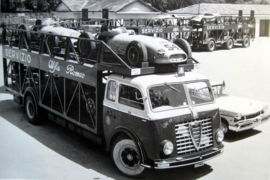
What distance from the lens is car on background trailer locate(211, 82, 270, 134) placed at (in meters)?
8.30

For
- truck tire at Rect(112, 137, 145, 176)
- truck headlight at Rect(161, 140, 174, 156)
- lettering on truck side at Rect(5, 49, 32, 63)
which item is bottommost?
truck tire at Rect(112, 137, 145, 176)

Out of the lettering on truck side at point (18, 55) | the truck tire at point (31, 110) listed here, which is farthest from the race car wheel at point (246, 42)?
the truck tire at point (31, 110)

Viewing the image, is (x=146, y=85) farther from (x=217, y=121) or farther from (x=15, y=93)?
(x=15, y=93)

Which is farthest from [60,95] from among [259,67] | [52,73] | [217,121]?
[259,67]

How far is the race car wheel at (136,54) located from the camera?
6219 millimetres

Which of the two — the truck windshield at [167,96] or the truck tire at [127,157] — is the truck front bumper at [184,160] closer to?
the truck tire at [127,157]

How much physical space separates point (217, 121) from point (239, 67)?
40.5 feet

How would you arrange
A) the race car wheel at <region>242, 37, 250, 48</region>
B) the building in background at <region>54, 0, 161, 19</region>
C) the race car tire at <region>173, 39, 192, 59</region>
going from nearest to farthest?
the race car tire at <region>173, 39, 192, 59</region>, the building in background at <region>54, 0, 161, 19</region>, the race car wheel at <region>242, 37, 250, 48</region>

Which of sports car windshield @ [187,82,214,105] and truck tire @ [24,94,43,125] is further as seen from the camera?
truck tire @ [24,94,43,125]

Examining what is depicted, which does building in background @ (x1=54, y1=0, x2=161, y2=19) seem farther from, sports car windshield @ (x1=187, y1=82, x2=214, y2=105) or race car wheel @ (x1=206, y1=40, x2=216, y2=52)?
sports car windshield @ (x1=187, y1=82, x2=214, y2=105)

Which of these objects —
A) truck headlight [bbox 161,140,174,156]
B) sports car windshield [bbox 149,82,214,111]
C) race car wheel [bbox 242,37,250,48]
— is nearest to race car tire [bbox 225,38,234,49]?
race car wheel [bbox 242,37,250,48]

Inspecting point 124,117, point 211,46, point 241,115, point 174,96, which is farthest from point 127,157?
point 211,46

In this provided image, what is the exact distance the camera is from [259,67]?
16.7 meters

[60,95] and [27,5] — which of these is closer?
[60,95]
